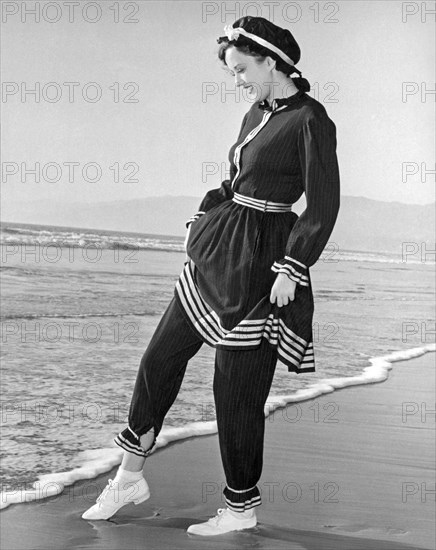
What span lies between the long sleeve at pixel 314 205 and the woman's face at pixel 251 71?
0.42 ft

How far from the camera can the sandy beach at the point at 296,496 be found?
1973 millimetres

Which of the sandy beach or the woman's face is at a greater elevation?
the woman's face

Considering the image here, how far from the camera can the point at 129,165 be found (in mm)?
10844

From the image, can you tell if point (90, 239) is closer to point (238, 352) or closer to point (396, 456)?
point (396, 456)

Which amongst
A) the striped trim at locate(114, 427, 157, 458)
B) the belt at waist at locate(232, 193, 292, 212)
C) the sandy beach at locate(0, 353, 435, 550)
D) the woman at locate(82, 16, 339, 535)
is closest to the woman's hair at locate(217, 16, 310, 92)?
the woman at locate(82, 16, 339, 535)

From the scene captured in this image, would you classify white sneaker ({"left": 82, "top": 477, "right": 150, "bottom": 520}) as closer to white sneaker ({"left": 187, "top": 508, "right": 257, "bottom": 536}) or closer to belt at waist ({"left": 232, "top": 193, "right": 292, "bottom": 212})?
white sneaker ({"left": 187, "top": 508, "right": 257, "bottom": 536})

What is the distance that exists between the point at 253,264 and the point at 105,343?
119 inches

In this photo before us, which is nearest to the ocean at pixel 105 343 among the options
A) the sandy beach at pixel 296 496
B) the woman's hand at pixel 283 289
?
the sandy beach at pixel 296 496

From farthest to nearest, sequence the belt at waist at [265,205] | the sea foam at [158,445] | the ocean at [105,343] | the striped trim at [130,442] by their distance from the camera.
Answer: the ocean at [105,343]
the sea foam at [158,445]
the striped trim at [130,442]
the belt at waist at [265,205]

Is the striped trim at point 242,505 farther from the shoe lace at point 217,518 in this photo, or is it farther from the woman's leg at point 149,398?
the woman's leg at point 149,398

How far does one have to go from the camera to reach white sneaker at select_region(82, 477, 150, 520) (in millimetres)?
1989

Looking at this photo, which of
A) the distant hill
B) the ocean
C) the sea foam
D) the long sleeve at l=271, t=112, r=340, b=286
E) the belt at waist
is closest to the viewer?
the long sleeve at l=271, t=112, r=340, b=286

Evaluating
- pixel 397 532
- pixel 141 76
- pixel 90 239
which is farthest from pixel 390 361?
pixel 90 239

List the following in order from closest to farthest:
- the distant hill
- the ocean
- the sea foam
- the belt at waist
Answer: the belt at waist
the sea foam
the ocean
the distant hill
